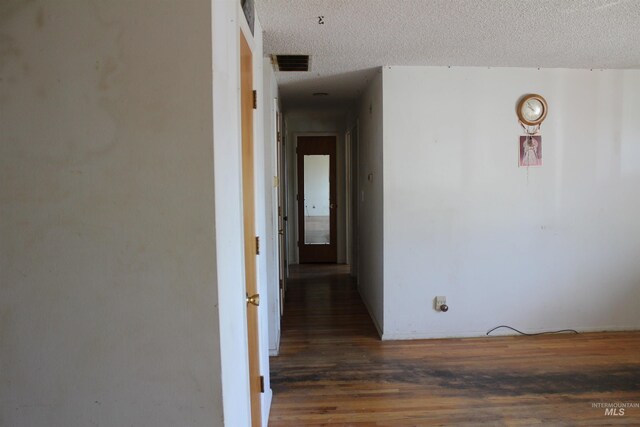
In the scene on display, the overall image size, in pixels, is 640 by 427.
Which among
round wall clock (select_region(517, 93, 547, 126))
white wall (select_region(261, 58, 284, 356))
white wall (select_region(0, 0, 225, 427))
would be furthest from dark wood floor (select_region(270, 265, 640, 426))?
round wall clock (select_region(517, 93, 547, 126))

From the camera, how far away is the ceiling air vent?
309 cm

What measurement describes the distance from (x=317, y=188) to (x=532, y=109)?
12.2ft

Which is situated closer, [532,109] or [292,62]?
[292,62]

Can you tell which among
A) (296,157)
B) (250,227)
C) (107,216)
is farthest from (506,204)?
(296,157)

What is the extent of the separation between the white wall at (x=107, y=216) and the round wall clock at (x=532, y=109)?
10.1ft

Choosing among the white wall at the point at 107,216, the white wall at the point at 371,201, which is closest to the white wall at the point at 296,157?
the white wall at the point at 371,201

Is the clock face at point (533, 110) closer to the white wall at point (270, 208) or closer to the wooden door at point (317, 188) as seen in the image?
the white wall at point (270, 208)

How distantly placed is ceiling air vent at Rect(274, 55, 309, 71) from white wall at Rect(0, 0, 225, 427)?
2168 millimetres

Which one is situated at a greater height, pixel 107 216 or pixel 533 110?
pixel 533 110

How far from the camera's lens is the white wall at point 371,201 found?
3.48m

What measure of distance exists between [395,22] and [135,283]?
2.08 m

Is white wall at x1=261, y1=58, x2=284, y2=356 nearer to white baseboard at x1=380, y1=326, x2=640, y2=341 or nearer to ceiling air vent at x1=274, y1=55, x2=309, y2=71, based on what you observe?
ceiling air vent at x1=274, y1=55, x2=309, y2=71

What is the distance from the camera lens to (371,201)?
13.0 feet

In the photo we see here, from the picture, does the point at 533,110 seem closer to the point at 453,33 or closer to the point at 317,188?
the point at 453,33
